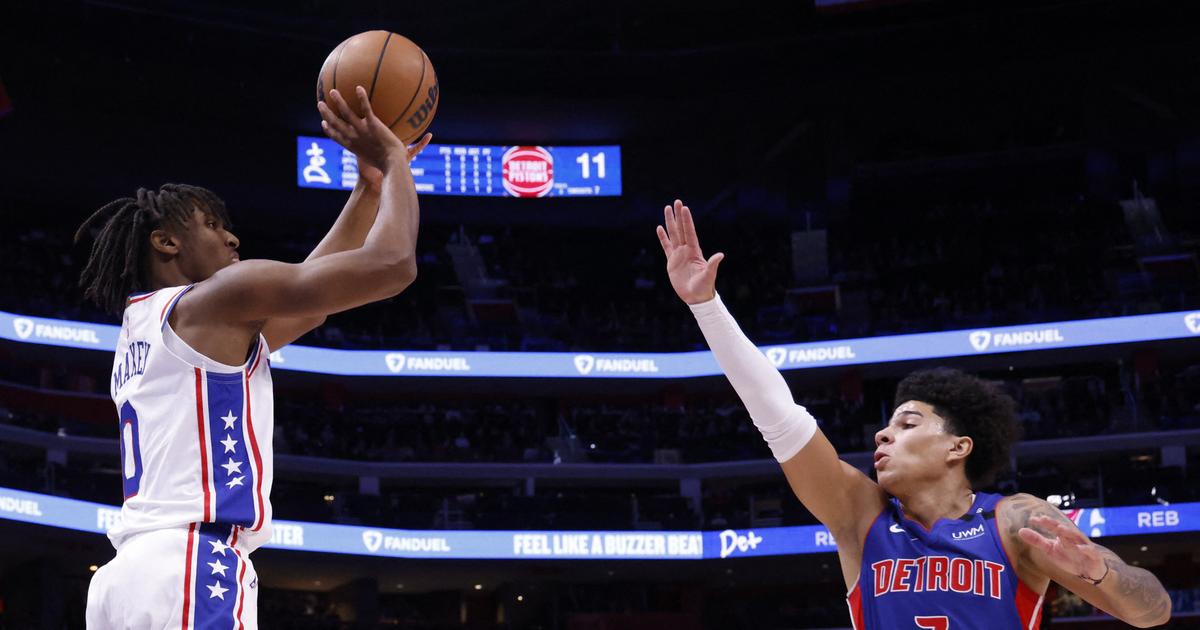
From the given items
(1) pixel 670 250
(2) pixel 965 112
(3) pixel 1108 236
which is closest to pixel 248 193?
(2) pixel 965 112

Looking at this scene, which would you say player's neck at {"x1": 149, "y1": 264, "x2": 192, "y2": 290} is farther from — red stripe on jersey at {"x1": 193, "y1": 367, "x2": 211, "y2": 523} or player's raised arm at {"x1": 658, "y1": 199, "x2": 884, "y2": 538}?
player's raised arm at {"x1": 658, "y1": 199, "x2": 884, "y2": 538}

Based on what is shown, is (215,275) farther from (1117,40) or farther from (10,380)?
(1117,40)

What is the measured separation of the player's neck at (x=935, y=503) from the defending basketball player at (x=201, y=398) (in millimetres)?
1570

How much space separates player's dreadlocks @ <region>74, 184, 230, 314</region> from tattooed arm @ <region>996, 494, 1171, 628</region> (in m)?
2.29

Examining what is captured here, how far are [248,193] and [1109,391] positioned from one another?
1939 centimetres

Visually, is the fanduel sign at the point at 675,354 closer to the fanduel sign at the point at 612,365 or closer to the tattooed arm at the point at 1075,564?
→ the fanduel sign at the point at 612,365

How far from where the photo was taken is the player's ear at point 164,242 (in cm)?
353

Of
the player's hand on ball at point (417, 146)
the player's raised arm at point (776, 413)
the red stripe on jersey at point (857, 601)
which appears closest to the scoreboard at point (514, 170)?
the player's hand on ball at point (417, 146)

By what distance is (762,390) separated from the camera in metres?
3.57

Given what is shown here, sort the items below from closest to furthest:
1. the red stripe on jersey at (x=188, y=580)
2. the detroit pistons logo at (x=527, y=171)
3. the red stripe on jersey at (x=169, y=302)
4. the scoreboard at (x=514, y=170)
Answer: the red stripe on jersey at (x=188, y=580)
the red stripe on jersey at (x=169, y=302)
the scoreboard at (x=514, y=170)
the detroit pistons logo at (x=527, y=171)

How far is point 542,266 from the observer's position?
104ft

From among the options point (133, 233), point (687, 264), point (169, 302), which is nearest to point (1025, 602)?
point (687, 264)

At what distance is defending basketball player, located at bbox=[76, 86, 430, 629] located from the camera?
10.2 ft

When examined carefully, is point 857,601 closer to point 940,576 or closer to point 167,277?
point 940,576
